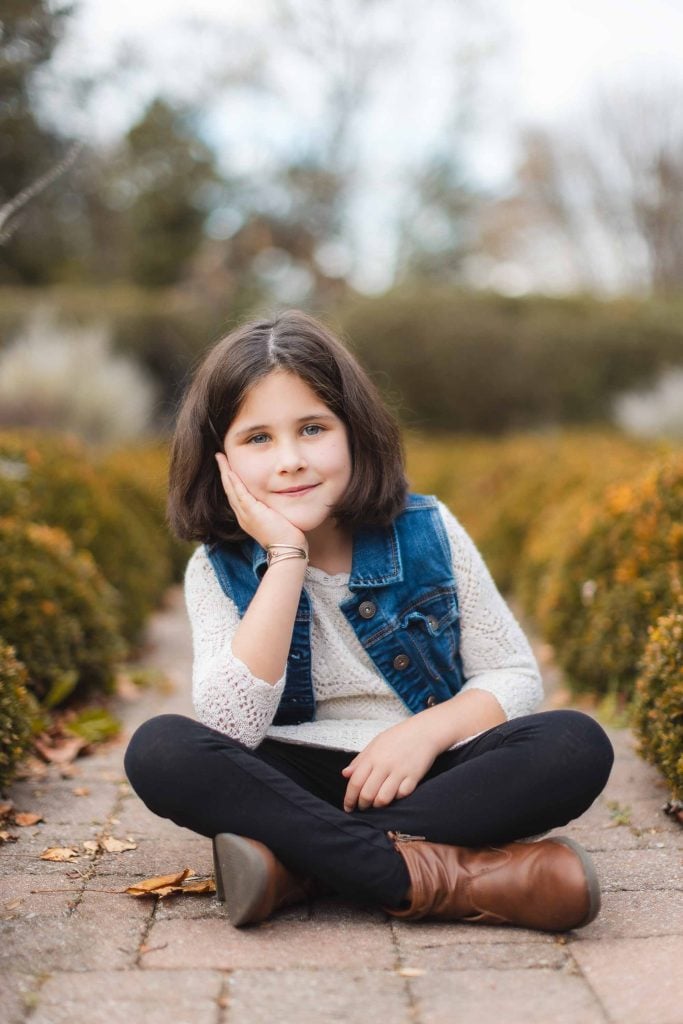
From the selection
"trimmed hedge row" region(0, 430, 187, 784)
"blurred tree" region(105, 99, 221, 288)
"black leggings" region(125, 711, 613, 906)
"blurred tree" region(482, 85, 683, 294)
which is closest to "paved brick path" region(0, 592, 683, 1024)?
"black leggings" region(125, 711, 613, 906)

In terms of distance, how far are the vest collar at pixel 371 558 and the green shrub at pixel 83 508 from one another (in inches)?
73.4

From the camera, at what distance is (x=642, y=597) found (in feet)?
11.1

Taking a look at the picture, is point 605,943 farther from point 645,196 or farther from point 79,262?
point 645,196

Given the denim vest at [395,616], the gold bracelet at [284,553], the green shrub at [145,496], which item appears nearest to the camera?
the gold bracelet at [284,553]

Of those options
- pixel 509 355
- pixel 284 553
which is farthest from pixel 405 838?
pixel 509 355

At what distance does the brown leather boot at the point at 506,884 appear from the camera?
1.87 m

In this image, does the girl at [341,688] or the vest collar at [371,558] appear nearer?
the girl at [341,688]

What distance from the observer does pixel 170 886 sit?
2150 millimetres

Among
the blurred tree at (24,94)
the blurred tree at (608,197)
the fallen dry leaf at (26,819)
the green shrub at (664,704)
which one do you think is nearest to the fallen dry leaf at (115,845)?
the fallen dry leaf at (26,819)

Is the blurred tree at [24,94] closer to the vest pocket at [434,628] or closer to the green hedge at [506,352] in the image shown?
the vest pocket at [434,628]

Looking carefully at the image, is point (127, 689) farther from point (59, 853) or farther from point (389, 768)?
point (389, 768)

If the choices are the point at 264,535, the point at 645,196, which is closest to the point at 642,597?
the point at 264,535

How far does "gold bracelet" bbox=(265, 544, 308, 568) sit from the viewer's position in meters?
2.25

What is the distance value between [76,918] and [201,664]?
0.55 meters
